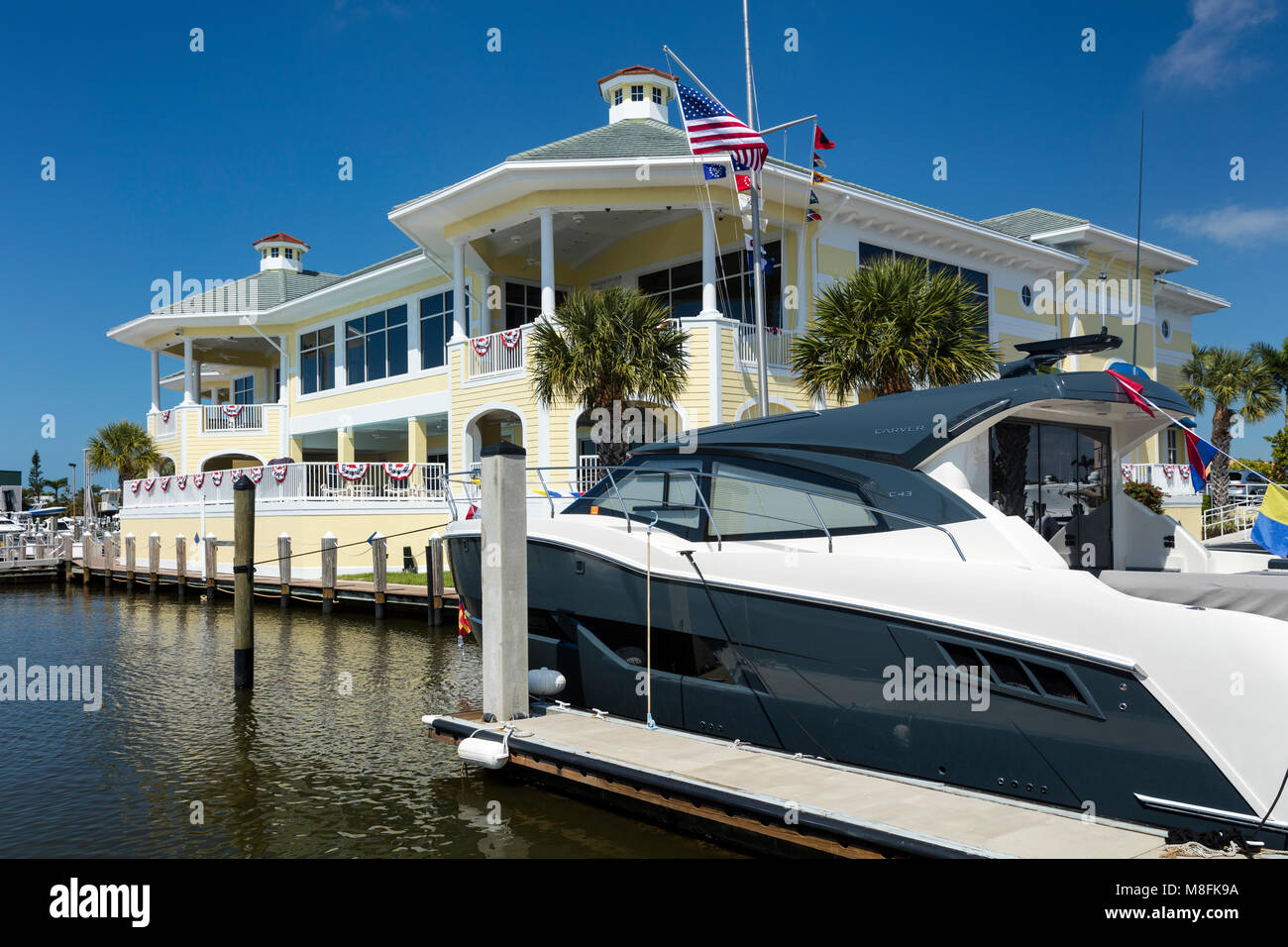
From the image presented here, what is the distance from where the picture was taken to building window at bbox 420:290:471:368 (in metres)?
25.6

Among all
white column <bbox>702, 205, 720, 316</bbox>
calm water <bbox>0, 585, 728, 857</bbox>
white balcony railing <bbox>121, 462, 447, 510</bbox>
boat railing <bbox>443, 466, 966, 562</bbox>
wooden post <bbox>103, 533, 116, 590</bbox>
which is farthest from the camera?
wooden post <bbox>103, 533, 116, 590</bbox>

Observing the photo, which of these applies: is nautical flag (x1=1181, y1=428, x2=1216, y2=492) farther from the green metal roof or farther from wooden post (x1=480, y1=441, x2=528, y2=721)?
the green metal roof

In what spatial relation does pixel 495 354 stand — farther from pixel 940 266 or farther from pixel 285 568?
pixel 940 266

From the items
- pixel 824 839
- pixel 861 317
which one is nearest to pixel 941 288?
pixel 861 317

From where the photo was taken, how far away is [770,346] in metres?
20.0

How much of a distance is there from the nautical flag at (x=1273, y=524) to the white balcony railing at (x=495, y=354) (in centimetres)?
1576

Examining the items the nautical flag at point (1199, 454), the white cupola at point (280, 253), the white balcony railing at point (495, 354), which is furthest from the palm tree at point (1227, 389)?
the white cupola at point (280, 253)

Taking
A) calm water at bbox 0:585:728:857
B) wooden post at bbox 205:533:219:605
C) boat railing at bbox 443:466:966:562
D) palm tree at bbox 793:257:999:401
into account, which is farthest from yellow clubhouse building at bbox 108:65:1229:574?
boat railing at bbox 443:466:966:562

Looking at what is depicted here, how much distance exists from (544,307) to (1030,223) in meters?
16.7

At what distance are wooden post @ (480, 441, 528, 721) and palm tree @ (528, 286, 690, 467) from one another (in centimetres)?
800

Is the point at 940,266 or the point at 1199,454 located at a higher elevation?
the point at 940,266

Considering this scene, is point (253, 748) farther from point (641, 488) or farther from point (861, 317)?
point (861, 317)

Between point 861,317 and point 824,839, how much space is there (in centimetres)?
1155

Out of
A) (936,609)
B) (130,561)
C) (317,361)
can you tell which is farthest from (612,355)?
(317,361)
